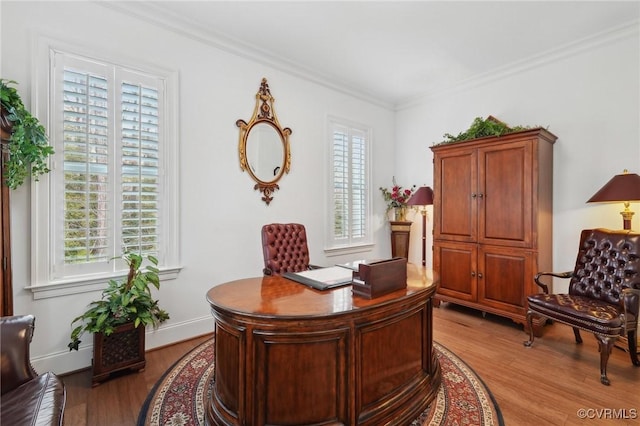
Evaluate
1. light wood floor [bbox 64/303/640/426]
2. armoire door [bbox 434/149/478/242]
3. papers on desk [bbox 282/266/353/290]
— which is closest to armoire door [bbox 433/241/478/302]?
armoire door [bbox 434/149/478/242]

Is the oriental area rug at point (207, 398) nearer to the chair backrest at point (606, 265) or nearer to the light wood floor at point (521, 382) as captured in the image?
the light wood floor at point (521, 382)

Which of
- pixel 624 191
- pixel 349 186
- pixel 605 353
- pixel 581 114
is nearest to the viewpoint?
pixel 605 353

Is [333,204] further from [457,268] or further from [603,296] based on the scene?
[603,296]

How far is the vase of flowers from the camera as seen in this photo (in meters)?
4.69

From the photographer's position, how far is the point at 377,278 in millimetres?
1717

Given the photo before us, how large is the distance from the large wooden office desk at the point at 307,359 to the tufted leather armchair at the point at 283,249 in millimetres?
1152

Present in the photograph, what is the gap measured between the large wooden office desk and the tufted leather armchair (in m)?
1.15

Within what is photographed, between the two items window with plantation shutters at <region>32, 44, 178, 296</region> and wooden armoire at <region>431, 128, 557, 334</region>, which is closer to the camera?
window with plantation shutters at <region>32, 44, 178, 296</region>

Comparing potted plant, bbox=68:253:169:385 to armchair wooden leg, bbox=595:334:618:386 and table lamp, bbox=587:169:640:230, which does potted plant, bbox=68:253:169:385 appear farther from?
table lamp, bbox=587:169:640:230

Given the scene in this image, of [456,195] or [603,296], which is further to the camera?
[456,195]

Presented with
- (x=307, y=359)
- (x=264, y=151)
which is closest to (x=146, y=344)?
(x=307, y=359)

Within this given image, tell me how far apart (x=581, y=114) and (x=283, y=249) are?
139 inches

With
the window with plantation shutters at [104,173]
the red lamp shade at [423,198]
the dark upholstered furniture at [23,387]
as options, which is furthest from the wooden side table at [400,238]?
the dark upholstered furniture at [23,387]

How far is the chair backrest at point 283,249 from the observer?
2965 millimetres
